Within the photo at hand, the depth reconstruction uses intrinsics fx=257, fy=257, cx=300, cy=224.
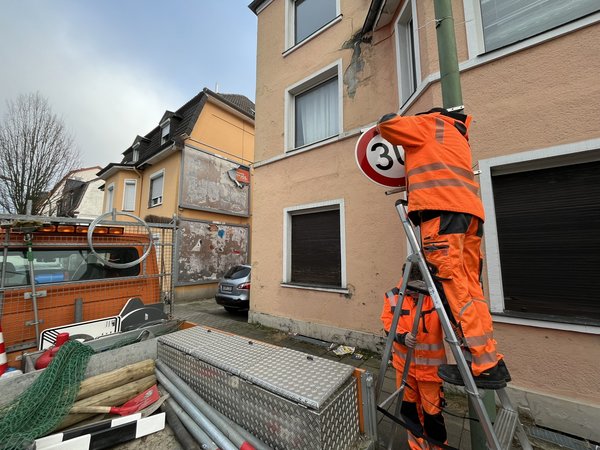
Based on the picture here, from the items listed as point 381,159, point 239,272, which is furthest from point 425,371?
point 239,272

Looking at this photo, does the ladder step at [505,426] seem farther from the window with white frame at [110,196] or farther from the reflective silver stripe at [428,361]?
the window with white frame at [110,196]

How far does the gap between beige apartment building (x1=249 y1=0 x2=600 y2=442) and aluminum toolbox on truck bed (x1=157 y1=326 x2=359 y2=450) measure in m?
2.53

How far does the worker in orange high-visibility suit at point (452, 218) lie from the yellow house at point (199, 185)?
9241 millimetres

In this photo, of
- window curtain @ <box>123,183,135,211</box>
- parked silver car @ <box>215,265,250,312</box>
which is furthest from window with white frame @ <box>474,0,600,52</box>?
window curtain @ <box>123,183,135,211</box>

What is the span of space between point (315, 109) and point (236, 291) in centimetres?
532

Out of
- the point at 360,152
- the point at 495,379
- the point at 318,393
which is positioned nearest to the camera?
the point at 495,379

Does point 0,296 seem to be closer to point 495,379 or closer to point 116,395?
point 116,395

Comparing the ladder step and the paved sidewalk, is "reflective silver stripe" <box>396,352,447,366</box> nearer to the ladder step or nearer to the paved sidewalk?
the ladder step

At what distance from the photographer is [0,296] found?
281 cm

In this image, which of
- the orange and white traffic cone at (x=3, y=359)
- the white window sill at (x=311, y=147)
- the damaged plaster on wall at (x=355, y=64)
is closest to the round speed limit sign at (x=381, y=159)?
the white window sill at (x=311, y=147)

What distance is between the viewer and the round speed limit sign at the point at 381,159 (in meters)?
1.95

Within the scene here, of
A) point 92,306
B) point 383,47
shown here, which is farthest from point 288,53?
point 92,306

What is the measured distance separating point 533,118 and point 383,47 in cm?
328

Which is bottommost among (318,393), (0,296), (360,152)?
(318,393)
